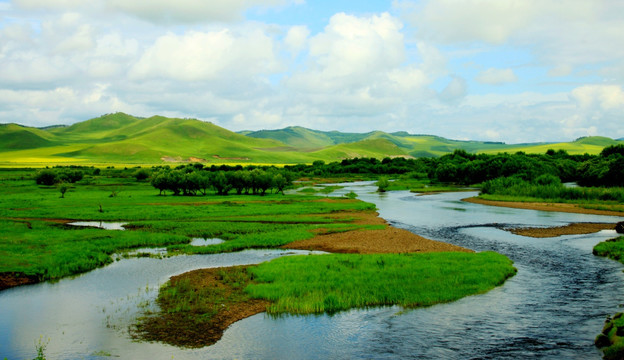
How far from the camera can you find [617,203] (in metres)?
85.5

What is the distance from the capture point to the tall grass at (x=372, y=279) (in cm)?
2905

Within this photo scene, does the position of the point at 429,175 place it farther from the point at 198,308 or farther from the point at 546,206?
the point at 198,308

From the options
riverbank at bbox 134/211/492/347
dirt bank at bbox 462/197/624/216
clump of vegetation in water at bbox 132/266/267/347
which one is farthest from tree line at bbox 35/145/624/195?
clump of vegetation in water at bbox 132/266/267/347

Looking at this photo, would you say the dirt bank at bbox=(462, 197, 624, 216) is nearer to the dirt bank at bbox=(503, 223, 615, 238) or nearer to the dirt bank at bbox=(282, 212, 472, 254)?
the dirt bank at bbox=(503, 223, 615, 238)

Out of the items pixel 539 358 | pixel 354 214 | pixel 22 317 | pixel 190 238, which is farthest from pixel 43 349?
pixel 354 214

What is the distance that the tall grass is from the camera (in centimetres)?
2905

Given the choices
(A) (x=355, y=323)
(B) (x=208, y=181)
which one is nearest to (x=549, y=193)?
(B) (x=208, y=181)

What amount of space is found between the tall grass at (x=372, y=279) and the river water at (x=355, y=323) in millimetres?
1091

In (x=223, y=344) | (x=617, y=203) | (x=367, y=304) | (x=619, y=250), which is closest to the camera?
(x=223, y=344)

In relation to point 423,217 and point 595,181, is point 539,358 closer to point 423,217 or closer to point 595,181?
point 423,217

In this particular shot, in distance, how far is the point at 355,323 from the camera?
85.1ft

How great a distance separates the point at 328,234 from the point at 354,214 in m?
20.3

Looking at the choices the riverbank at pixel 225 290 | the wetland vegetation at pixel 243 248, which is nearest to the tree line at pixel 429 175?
the wetland vegetation at pixel 243 248

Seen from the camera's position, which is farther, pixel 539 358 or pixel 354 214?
pixel 354 214
